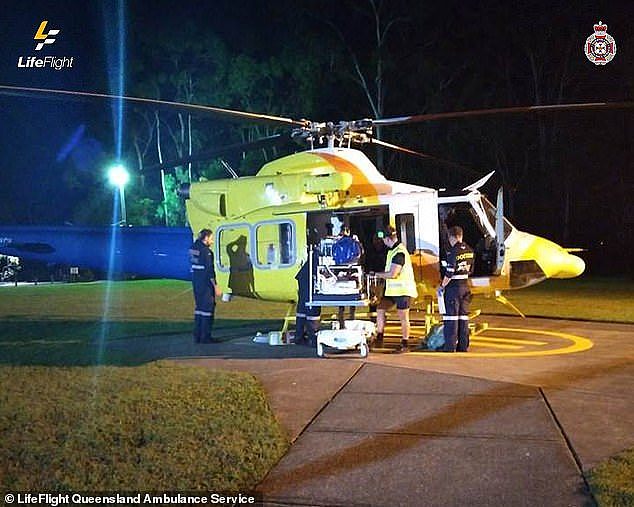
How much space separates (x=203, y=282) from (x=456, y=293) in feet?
12.7

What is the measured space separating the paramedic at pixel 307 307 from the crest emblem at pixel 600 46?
29876 millimetres

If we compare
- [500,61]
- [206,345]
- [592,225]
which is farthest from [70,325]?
[592,225]

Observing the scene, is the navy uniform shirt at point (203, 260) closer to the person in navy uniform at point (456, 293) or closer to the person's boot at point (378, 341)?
the person's boot at point (378, 341)

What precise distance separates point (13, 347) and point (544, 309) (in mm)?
11195

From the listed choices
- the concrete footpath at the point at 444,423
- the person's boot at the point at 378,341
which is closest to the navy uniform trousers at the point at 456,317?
the concrete footpath at the point at 444,423

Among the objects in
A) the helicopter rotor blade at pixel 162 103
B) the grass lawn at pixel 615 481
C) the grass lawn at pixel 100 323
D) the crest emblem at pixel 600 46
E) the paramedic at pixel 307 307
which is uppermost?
the crest emblem at pixel 600 46

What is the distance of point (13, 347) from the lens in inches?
448

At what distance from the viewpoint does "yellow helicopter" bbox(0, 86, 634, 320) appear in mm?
10812

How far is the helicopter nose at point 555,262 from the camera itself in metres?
11.2

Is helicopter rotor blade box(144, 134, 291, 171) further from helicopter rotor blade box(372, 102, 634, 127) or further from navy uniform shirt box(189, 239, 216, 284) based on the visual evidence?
helicopter rotor blade box(372, 102, 634, 127)

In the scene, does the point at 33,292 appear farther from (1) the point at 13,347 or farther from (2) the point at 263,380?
(2) the point at 263,380

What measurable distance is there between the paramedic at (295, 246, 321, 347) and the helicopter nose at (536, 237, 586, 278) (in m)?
3.56

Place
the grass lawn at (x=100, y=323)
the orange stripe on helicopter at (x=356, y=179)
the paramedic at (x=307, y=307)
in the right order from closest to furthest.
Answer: the paramedic at (x=307, y=307) → the grass lawn at (x=100, y=323) → the orange stripe on helicopter at (x=356, y=179)

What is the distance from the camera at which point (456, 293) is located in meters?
10.1
